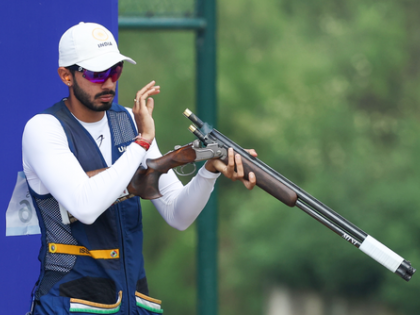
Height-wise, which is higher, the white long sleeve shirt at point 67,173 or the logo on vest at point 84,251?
the white long sleeve shirt at point 67,173

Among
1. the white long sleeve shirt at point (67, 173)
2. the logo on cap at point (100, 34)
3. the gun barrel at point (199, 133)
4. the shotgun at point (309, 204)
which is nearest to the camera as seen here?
the white long sleeve shirt at point (67, 173)

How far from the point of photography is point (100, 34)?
2926 millimetres

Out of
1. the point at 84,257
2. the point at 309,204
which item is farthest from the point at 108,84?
the point at 309,204

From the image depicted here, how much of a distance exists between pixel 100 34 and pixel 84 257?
1069 millimetres

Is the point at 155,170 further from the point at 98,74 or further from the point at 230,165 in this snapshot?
the point at 98,74

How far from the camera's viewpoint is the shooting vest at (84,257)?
9.15 ft

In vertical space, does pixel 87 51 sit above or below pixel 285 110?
above

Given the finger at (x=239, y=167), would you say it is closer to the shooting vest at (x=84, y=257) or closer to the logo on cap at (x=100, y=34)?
the shooting vest at (x=84, y=257)

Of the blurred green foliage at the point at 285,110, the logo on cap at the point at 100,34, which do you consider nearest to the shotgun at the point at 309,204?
the logo on cap at the point at 100,34

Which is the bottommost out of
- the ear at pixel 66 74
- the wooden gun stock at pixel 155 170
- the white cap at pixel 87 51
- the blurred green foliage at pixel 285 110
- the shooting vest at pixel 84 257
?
the blurred green foliage at pixel 285 110

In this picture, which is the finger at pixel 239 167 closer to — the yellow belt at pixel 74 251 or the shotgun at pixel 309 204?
the shotgun at pixel 309 204

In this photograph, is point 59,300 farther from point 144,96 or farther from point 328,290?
point 328,290

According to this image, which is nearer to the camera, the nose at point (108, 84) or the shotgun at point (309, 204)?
the nose at point (108, 84)

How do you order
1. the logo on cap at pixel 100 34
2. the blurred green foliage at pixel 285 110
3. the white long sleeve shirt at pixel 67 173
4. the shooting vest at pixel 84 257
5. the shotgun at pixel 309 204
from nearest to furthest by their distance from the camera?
the white long sleeve shirt at pixel 67 173 → the shooting vest at pixel 84 257 → the logo on cap at pixel 100 34 → the shotgun at pixel 309 204 → the blurred green foliage at pixel 285 110
